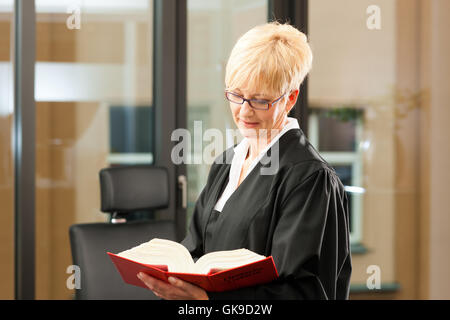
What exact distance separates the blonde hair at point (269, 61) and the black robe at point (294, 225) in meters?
0.14

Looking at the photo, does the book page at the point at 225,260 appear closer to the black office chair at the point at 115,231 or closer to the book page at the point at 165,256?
the book page at the point at 165,256

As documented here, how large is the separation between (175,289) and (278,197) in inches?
12.7

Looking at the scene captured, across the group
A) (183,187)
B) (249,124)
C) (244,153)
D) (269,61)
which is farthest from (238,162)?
(183,187)

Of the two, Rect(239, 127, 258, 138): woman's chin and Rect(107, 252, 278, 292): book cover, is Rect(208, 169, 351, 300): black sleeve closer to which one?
Rect(107, 252, 278, 292): book cover

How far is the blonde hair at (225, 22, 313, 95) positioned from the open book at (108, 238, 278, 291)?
16.1 inches

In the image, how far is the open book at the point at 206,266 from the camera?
3.74 feet

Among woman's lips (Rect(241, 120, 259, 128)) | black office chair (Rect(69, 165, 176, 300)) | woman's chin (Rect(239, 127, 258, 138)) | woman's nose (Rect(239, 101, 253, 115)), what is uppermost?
woman's nose (Rect(239, 101, 253, 115))

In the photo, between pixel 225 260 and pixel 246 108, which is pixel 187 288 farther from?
pixel 246 108

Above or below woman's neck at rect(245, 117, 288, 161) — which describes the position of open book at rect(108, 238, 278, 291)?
below

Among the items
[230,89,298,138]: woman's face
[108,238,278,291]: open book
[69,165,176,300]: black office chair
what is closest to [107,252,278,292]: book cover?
[108,238,278,291]: open book

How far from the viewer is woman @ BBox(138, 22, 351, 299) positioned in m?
1.22

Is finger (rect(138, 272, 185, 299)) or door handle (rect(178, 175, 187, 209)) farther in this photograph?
door handle (rect(178, 175, 187, 209))

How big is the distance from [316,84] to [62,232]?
1621mm

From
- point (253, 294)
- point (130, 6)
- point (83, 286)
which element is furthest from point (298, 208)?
point (130, 6)
